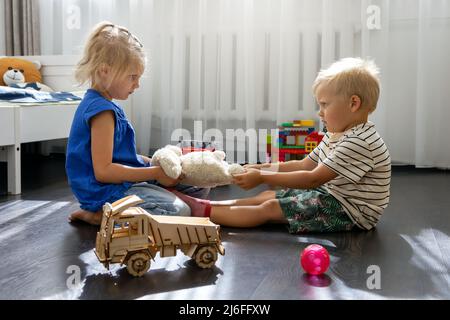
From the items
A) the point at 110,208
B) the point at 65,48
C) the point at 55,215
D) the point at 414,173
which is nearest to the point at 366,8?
the point at 414,173

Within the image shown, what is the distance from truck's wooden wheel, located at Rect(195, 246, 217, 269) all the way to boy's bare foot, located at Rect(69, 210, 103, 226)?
43 cm

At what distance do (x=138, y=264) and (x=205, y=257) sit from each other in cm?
13

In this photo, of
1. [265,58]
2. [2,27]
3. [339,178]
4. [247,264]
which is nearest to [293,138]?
[265,58]

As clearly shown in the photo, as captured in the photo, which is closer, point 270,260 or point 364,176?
point 270,260

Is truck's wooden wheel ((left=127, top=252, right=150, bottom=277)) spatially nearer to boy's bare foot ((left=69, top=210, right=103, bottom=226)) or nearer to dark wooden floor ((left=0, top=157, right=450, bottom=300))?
dark wooden floor ((left=0, top=157, right=450, bottom=300))

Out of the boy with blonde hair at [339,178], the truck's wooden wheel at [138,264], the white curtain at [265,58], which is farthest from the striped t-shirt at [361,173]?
the white curtain at [265,58]

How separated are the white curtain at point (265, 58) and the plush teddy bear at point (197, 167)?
3.77ft

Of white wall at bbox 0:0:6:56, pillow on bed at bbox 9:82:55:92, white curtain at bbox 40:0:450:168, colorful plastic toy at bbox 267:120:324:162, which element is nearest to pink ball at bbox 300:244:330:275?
colorful plastic toy at bbox 267:120:324:162

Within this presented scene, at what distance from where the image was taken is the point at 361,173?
1.27m

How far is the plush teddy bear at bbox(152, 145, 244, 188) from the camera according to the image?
131 centimetres

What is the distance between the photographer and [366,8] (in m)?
2.46
